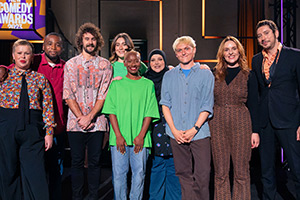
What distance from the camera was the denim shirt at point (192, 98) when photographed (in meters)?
2.34

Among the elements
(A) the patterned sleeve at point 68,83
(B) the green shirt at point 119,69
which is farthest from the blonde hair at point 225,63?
(A) the patterned sleeve at point 68,83

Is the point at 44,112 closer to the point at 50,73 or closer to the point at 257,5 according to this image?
the point at 50,73

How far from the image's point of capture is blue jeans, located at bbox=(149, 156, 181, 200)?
2637 millimetres

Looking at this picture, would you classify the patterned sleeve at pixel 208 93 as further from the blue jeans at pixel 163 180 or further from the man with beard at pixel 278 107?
the blue jeans at pixel 163 180

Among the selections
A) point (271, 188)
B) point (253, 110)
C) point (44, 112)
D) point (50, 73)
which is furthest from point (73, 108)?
point (271, 188)

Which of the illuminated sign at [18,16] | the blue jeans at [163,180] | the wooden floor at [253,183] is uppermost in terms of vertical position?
the illuminated sign at [18,16]

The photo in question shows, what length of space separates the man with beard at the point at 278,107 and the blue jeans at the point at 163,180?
2.70ft

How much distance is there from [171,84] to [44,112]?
44.4 inches

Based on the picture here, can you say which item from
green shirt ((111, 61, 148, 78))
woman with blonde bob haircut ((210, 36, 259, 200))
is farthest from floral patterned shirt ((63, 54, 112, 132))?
woman with blonde bob haircut ((210, 36, 259, 200))

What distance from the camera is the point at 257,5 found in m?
6.73

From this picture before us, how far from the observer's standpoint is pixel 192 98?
7.73 feet

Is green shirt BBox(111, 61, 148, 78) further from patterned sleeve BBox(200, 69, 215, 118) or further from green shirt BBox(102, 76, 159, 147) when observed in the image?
patterned sleeve BBox(200, 69, 215, 118)

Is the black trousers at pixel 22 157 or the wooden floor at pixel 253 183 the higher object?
the black trousers at pixel 22 157

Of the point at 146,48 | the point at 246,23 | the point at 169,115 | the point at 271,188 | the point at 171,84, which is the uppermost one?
the point at 246,23
